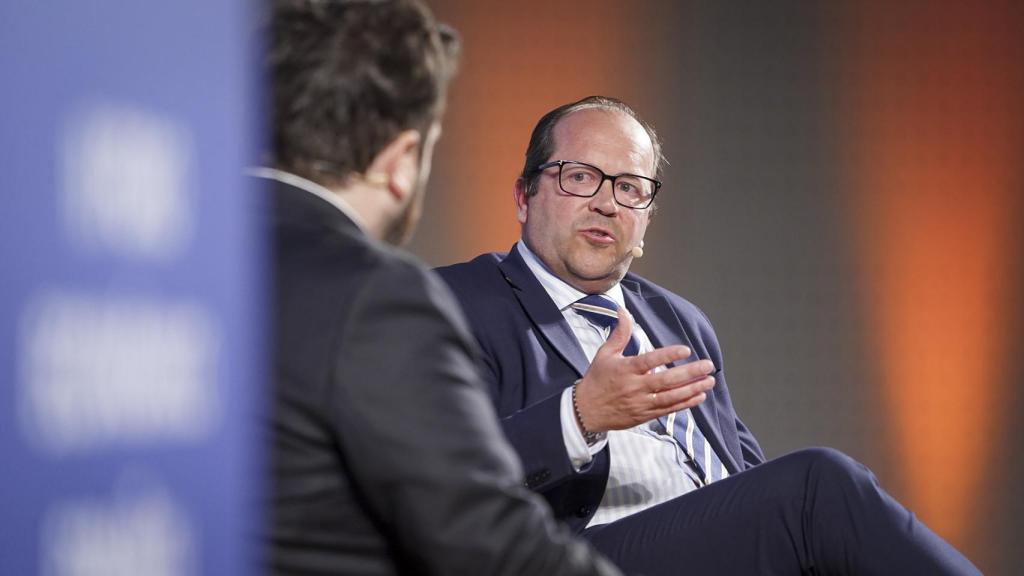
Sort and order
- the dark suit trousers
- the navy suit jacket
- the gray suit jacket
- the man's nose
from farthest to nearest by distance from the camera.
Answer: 1. the man's nose
2. the navy suit jacket
3. the dark suit trousers
4. the gray suit jacket

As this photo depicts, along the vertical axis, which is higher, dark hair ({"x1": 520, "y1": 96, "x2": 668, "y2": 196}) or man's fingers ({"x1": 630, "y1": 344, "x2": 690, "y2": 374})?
dark hair ({"x1": 520, "y1": 96, "x2": 668, "y2": 196})

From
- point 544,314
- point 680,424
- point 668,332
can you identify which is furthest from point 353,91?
point 668,332

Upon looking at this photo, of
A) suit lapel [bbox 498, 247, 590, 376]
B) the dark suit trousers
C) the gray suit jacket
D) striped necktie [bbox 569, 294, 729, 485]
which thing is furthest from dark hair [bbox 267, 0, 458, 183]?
striped necktie [bbox 569, 294, 729, 485]

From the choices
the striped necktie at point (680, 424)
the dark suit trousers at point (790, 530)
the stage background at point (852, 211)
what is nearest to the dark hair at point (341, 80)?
the dark suit trousers at point (790, 530)

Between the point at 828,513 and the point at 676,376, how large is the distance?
0.27 meters

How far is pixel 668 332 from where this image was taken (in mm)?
2092

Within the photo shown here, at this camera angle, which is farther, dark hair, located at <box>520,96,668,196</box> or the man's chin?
dark hair, located at <box>520,96,668,196</box>

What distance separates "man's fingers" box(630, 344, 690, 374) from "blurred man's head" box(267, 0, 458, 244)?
0.57 m

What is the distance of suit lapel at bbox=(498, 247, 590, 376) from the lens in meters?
1.88

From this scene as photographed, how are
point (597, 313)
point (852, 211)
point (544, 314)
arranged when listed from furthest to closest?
1. point (852, 211)
2. point (597, 313)
3. point (544, 314)

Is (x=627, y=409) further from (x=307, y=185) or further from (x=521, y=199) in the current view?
(x=521, y=199)

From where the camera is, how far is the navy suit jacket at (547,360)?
158 cm

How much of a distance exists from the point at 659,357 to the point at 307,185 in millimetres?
655

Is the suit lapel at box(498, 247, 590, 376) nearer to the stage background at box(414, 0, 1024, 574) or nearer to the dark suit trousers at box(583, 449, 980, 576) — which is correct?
the dark suit trousers at box(583, 449, 980, 576)
